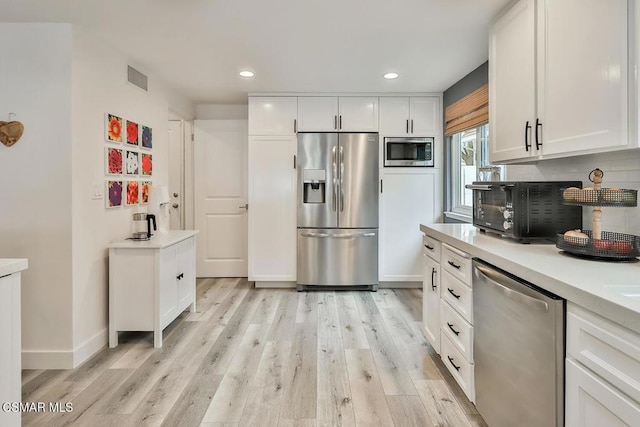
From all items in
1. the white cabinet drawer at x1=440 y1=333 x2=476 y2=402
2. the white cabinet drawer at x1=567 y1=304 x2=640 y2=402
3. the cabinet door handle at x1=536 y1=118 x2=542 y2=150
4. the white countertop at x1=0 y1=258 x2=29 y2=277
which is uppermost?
the cabinet door handle at x1=536 y1=118 x2=542 y2=150

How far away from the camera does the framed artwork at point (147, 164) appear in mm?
3225

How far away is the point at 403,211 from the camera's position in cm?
412

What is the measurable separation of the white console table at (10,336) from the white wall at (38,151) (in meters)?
0.92

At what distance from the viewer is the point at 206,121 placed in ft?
15.0

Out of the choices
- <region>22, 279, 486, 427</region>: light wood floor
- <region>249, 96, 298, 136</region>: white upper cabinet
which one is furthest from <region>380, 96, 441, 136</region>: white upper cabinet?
<region>22, 279, 486, 427</region>: light wood floor

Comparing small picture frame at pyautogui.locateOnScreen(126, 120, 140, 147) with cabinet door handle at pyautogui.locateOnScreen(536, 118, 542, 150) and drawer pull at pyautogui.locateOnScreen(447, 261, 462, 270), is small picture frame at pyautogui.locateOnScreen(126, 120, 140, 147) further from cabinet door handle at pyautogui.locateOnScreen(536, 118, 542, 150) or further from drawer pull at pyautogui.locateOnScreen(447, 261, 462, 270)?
cabinet door handle at pyautogui.locateOnScreen(536, 118, 542, 150)

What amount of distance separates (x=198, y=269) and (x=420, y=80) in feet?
11.6

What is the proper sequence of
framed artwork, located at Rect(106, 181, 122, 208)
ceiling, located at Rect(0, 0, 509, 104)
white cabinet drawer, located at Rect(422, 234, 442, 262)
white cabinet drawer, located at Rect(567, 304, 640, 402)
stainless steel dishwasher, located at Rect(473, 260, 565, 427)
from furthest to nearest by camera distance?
1. framed artwork, located at Rect(106, 181, 122, 208)
2. white cabinet drawer, located at Rect(422, 234, 442, 262)
3. ceiling, located at Rect(0, 0, 509, 104)
4. stainless steel dishwasher, located at Rect(473, 260, 565, 427)
5. white cabinet drawer, located at Rect(567, 304, 640, 402)

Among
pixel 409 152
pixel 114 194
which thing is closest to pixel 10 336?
pixel 114 194

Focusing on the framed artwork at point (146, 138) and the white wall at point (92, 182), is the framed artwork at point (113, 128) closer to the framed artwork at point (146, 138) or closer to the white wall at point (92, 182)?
the white wall at point (92, 182)

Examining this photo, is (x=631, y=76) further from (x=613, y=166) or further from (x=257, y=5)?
(x=257, y=5)

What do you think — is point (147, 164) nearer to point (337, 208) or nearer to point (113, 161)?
point (113, 161)

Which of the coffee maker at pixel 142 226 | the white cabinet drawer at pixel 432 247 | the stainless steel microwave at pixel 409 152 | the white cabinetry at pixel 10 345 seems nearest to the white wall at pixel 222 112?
the stainless steel microwave at pixel 409 152

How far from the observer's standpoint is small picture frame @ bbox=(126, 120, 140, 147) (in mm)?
2986
